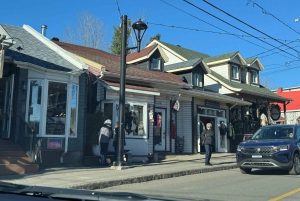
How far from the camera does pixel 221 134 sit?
2197cm

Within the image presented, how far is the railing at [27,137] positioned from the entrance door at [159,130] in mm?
7303

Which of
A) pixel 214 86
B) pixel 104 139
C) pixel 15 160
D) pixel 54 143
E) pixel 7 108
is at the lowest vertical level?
pixel 15 160

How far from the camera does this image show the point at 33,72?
1254 cm

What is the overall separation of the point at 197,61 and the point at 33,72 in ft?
38.8

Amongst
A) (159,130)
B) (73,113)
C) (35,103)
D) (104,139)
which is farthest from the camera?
(159,130)

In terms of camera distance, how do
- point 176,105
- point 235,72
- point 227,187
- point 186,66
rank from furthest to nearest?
point 235,72
point 186,66
point 176,105
point 227,187

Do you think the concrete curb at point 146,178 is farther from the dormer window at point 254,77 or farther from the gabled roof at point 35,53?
the dormer window at point 254,77

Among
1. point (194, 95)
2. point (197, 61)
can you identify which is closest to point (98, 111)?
point (194, 95)

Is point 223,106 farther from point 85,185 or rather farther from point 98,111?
point 85,185

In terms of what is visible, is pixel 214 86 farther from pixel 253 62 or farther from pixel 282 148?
pixel 282 148

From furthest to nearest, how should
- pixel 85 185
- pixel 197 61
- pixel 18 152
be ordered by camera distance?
pixel 197 61 < pixel 18 152 < pixel 85 185

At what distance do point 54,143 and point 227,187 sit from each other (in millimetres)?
6492

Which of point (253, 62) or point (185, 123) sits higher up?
point (253, 62)

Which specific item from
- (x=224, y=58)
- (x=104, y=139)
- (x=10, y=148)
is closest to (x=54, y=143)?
(x=10, y=148)
